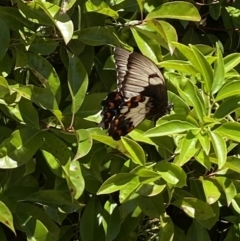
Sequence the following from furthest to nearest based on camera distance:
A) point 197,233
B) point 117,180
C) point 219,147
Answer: point 197,233
point 117,180
point 219,147

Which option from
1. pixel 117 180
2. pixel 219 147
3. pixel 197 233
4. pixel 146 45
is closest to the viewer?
pixel 219 147

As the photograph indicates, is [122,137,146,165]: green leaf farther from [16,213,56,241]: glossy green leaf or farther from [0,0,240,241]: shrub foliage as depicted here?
[16,213,56,241]: glossy green leaf

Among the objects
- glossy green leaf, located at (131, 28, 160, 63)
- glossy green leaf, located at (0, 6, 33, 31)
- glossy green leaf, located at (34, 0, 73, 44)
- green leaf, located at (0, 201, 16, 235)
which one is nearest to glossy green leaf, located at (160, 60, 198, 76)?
glossy green leaf, located at (131, 28, 160, 63)

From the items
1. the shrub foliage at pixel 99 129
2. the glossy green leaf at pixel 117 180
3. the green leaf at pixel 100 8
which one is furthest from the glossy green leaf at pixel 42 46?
the glossy green leaf at pixel 117 180

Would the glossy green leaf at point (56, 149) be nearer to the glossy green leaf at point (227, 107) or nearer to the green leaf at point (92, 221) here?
the green leaf at point (92, 221)

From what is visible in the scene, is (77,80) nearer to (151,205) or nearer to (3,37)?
(3,37)

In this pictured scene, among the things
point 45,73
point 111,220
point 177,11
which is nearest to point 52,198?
point 111,220

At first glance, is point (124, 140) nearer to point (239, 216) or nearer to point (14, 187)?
point (14, 187)
